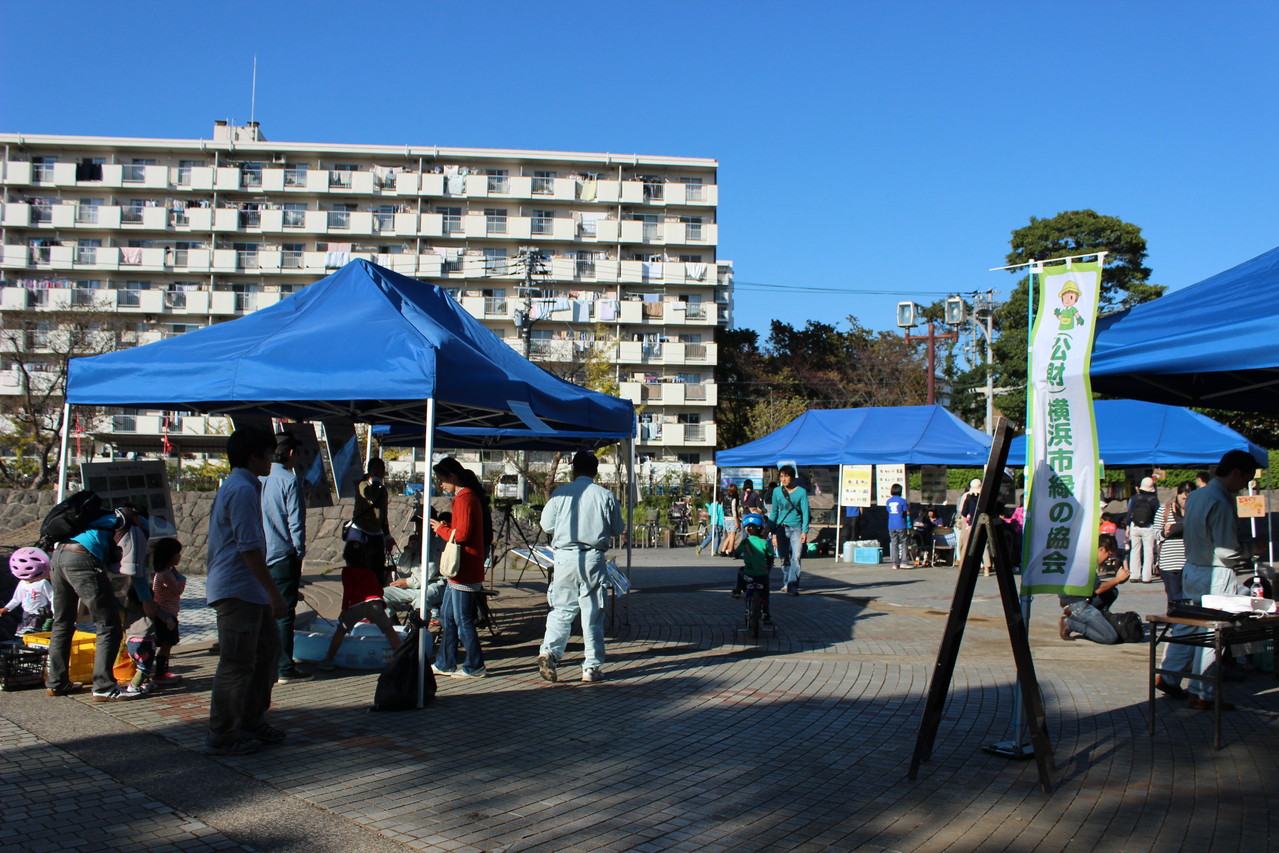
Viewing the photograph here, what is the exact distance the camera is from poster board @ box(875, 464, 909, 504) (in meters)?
20.1

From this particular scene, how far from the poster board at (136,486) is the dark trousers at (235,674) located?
251 centimetres

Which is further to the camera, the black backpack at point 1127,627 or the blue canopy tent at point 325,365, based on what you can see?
the black backpack at point 1127,627

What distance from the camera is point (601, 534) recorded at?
736cm

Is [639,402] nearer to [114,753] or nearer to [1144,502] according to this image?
[1144,502]

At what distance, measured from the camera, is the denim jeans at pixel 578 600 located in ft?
24.2

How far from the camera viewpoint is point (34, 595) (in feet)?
25.4

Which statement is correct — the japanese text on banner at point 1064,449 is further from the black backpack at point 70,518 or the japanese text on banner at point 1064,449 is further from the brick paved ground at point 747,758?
the black backpack at point 70,518

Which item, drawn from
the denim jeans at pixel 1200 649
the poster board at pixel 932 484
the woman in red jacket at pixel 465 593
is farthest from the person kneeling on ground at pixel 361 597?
the poster board at pixel 932 484

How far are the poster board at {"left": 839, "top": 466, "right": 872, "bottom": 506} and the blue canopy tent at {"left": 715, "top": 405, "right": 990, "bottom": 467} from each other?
610mm

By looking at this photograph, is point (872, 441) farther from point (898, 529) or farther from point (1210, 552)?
point (1210, 552)

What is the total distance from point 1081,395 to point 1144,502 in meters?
13.3

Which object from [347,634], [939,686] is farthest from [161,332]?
[939,686]

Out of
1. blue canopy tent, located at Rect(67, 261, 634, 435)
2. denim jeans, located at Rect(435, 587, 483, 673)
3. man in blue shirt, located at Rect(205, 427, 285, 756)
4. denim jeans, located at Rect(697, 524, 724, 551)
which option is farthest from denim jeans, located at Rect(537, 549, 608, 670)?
denim jeans, located at Rect(697, 524, 724, 551)

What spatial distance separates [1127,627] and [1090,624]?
35 centimetres
